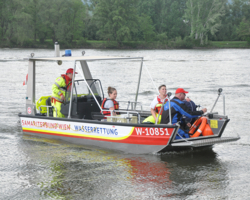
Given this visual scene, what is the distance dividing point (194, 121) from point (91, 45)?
66.5 meters

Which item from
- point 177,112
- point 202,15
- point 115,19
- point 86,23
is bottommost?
point 177,112

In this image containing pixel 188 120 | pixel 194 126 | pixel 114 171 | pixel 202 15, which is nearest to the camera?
pixel 114 171

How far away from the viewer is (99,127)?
8625mm

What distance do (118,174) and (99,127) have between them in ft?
5.20

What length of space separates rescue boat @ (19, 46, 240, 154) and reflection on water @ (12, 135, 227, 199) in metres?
0.27

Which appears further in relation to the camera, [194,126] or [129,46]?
[129,46]

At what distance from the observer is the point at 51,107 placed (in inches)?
402

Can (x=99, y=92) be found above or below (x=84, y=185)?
above

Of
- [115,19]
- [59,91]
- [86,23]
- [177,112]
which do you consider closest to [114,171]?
[177,112]

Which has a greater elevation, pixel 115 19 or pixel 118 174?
pixel 115 19

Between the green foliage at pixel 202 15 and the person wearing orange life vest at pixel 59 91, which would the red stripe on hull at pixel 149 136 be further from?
the green foliage at pixel 202 15

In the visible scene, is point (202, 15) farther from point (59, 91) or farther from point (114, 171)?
point (114, 171)

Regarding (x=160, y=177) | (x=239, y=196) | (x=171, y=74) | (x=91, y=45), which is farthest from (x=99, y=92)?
(x=91, y=45)

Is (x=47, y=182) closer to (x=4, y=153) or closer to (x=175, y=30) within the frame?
(x=4, y=153)
